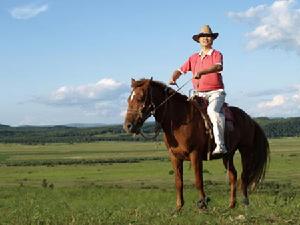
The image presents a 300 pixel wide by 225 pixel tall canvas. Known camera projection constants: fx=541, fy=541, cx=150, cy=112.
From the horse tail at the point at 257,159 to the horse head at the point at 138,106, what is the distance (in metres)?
2.85

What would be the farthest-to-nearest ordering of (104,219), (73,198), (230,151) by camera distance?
(73,198) → (230,151) → (104,219)

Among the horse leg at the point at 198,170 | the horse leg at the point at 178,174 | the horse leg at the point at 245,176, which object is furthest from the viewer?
the horse leg at the point at 245,176

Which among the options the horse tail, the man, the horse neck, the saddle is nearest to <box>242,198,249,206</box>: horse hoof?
the horse tail

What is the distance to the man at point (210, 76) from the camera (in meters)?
9.27

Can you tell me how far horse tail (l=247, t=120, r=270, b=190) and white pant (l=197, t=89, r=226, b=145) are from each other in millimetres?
1565

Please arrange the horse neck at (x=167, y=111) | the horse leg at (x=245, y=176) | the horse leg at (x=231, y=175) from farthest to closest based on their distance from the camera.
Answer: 1. the horse leg at (x=245, y=176)
2. the horse leg at (x=231, y=175)
3. the horse neck at (x=167, y=111)

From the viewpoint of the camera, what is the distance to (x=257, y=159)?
10875 mm

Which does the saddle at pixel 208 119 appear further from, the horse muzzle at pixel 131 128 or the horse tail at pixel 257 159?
the horse muzzle at pixel 131 128

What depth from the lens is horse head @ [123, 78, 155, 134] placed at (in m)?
8.62

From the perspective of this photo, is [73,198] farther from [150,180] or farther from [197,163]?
[197,163]

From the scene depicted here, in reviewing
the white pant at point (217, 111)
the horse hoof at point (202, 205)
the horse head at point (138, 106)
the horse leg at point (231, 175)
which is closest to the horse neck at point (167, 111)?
the horse head at point (138, 106)

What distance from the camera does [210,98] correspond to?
955 centimetres

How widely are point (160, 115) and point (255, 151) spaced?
2.73m

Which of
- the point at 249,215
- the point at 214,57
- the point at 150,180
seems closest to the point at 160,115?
the point at 214,57
